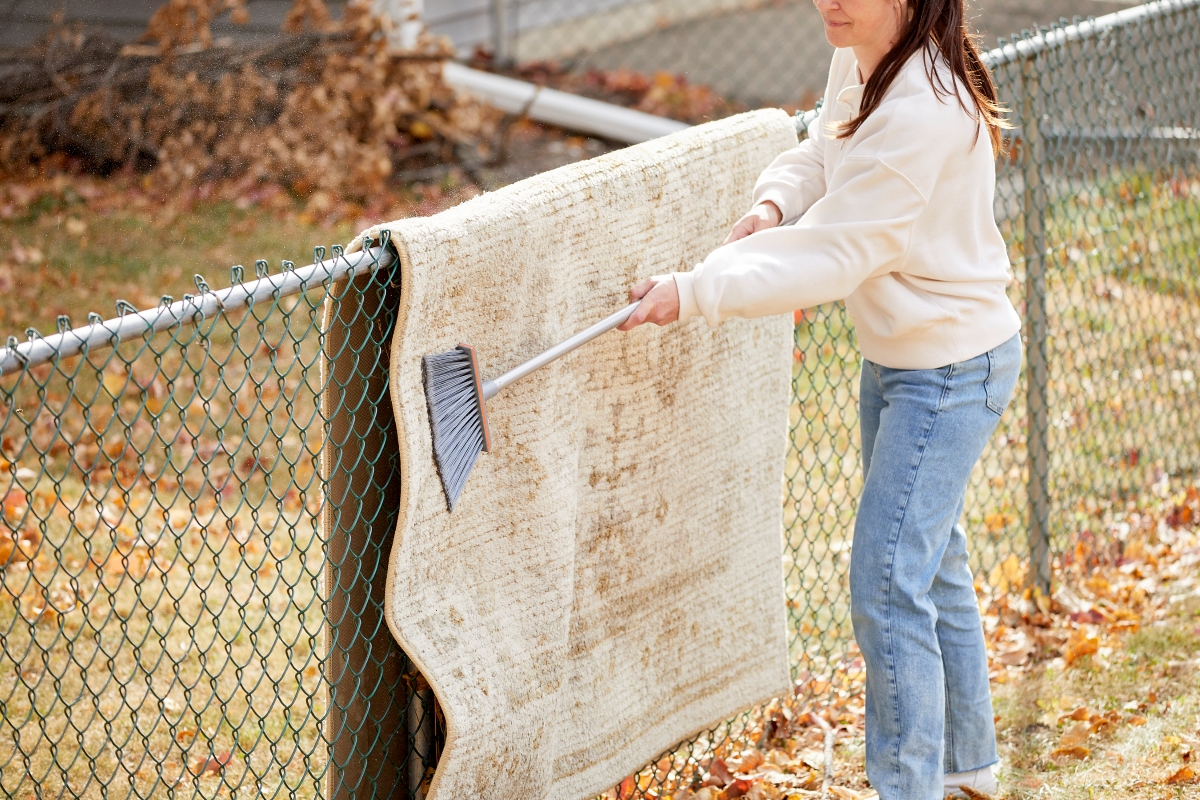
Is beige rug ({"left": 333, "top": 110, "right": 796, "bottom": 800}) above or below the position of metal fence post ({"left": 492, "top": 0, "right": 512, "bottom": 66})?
below

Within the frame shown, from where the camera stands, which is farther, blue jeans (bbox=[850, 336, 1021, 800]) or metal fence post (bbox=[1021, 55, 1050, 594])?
metal fence post (bbox=[1021, 55, 1050, 594])

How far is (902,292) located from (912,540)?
0.50m

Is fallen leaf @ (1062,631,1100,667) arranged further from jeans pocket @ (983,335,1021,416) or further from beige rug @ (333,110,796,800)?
jeans pocket @ (983,335,1021,416)

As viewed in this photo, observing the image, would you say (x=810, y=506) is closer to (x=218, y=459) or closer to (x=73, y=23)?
(x=218, y=459)

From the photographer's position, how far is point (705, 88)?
32.0 ft

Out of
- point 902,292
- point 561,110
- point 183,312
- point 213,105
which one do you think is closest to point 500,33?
point 561,110

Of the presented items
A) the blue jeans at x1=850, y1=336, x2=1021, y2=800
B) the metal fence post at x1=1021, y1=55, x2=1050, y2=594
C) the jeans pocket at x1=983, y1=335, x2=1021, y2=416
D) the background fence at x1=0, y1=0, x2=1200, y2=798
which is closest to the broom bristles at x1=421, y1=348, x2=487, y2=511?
the background fence at x1=0, y1=0, x2=1200, y2=798

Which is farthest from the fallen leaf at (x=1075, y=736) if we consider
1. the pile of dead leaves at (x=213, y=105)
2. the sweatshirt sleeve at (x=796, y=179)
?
the pile of dead leaves at (x=213, y=105)

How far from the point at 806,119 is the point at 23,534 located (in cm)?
294

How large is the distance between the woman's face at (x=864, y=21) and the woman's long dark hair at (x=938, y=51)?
0.08 ft

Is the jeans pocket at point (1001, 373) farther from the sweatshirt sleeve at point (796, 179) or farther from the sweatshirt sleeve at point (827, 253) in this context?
the sweatshirt sleeve at point (796, 179)

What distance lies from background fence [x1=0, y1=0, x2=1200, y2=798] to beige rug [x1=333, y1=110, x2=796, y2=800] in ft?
0.62

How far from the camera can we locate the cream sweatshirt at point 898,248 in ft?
7.46

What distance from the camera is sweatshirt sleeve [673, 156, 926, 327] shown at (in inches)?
89.8
